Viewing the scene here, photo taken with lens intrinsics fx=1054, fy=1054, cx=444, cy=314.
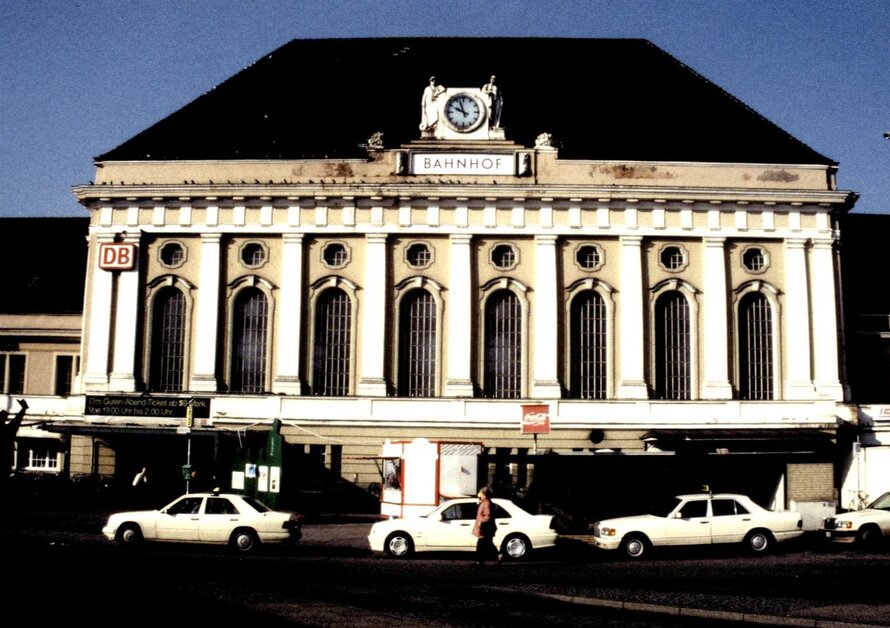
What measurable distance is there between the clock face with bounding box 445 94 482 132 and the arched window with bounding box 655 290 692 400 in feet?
32.1

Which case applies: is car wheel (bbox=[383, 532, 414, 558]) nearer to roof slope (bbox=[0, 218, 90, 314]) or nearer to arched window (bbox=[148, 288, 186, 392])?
arched window (bbox=[148, 288, 186, 392])

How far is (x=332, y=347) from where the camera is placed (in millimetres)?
39969

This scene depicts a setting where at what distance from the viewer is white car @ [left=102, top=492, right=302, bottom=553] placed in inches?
1000

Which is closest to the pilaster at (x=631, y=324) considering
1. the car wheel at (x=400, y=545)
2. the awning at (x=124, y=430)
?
the awning at (x=124, y=430)

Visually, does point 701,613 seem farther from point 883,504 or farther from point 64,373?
point 64,373

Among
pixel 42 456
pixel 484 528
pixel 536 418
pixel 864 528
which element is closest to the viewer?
pixel 484 528

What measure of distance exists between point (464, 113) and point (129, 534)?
21.3 metres

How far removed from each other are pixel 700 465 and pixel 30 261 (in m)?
31.6

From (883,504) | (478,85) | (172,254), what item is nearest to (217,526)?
(172,254)

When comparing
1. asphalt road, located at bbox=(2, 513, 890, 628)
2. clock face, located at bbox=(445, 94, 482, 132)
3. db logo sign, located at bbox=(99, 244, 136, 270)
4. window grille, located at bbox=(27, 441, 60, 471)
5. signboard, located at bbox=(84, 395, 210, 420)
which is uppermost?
clock face, located at bbox=(445, 94, 482, 132)

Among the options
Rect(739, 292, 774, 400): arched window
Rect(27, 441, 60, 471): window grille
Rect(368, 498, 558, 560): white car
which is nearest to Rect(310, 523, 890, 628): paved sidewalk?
Rect(368, 498, 558, 560): white car

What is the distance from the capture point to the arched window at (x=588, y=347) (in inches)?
1555

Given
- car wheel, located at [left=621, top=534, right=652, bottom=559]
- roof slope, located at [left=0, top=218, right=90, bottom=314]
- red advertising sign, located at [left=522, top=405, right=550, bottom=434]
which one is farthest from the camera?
roof slope, located at [left=0, top=218, right=90, bottom=314]

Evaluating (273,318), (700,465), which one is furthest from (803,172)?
(273,318)
